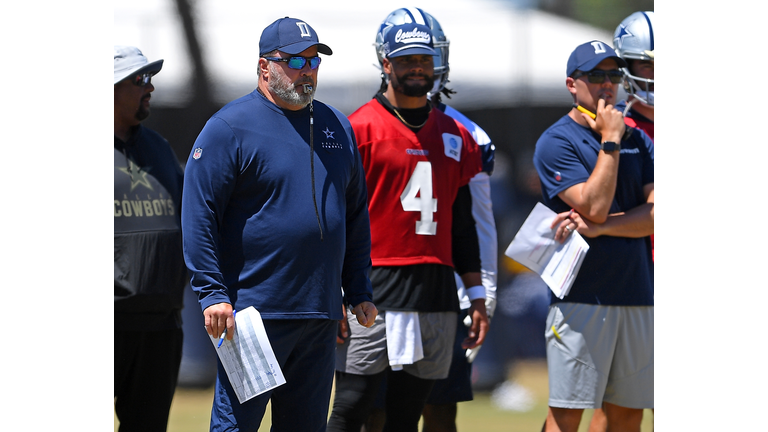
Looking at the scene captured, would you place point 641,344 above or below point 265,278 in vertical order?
below

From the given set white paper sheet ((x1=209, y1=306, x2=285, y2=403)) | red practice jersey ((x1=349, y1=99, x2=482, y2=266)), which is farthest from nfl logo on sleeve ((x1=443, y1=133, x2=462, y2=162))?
white paper sheet ((x1=209, y1=306, x2=285, y2=403))

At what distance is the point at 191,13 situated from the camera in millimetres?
5004

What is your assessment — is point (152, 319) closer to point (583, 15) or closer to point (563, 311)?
point (563, 311)

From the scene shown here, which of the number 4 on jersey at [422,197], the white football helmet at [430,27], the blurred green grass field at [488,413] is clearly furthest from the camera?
the blurred green grass field at [488,413]

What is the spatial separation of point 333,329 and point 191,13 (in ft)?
8.99

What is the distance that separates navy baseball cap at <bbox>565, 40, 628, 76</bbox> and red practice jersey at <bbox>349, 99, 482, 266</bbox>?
76 centimetres

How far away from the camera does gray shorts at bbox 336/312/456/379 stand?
345 cm

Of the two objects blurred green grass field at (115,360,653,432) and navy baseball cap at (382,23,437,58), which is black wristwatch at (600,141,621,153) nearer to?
navy baseball cap at (382,23,437,58)

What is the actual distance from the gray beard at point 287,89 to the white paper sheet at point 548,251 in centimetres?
123

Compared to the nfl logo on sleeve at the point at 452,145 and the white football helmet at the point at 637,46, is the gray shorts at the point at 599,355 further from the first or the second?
the white football helmet at the point at 637,46

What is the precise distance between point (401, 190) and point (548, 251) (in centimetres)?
72

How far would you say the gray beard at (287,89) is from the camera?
292 centimetres

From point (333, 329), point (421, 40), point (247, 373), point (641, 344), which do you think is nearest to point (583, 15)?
point (421, 40)

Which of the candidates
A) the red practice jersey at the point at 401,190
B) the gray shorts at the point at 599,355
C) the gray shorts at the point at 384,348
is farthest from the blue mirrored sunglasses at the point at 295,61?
the gray shorts at the point at 599,355
